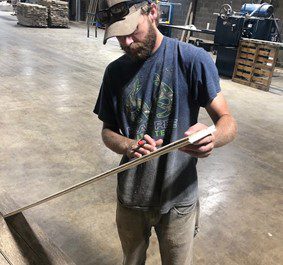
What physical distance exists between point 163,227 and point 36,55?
671 cm

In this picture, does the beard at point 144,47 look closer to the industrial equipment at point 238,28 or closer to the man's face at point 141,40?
the man's face at point 141,40

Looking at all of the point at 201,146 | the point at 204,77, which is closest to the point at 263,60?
the point at 204,77

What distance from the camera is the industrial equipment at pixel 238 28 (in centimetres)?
643

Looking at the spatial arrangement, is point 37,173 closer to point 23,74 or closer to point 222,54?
point 23,74

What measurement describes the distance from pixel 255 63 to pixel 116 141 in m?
5.70

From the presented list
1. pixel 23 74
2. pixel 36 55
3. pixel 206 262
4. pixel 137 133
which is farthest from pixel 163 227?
pixel 36 55

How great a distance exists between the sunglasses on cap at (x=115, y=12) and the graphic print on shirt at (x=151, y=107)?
0.77 feet

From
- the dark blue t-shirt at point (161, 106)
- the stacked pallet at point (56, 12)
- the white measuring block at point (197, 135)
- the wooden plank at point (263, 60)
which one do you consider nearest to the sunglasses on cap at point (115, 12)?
the dark blue t-shirt at point (161, 106)

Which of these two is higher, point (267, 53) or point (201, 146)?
point (201, 146)

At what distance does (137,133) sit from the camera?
48.0 inches

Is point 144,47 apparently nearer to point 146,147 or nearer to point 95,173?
point 146,147

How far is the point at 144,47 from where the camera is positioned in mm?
1110

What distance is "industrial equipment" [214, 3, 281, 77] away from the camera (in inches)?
253

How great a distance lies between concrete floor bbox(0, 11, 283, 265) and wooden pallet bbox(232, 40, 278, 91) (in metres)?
0.84
